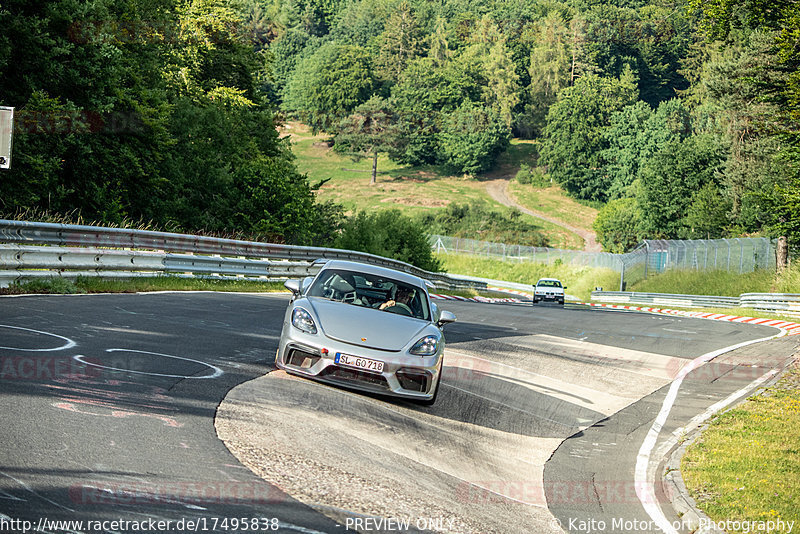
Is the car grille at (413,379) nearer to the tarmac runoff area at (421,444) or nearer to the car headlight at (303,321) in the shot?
the tarmac runoff area at (421,444)

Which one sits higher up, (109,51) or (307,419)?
(109,51)

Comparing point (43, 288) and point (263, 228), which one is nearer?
point (43, 288)

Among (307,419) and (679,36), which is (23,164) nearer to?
(307,419)

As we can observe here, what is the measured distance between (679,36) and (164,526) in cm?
18589

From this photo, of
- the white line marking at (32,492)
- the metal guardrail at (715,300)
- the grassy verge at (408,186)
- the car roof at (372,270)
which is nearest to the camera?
the white line marking at (32,492)

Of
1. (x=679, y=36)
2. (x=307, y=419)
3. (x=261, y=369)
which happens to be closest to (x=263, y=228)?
(x=261, y=369)

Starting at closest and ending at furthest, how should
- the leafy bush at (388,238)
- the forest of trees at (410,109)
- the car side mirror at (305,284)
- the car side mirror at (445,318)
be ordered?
the car side mirror at (445,318), the car side mirror at (305,284), the forest of trees at (410,109), the leafy bush at (388,238)

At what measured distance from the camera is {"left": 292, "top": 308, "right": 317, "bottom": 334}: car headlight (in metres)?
9.62

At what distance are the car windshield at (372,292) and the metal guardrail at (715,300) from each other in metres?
26.5

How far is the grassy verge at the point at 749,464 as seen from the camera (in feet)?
24.9

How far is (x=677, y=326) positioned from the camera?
1016 inches

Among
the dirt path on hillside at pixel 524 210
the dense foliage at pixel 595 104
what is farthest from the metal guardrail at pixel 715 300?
the dirt path on hillside at pixel 524 210

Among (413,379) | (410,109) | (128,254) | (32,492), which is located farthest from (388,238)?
(410,109)

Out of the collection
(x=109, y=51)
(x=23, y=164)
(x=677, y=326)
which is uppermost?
(x=109, y=51)
